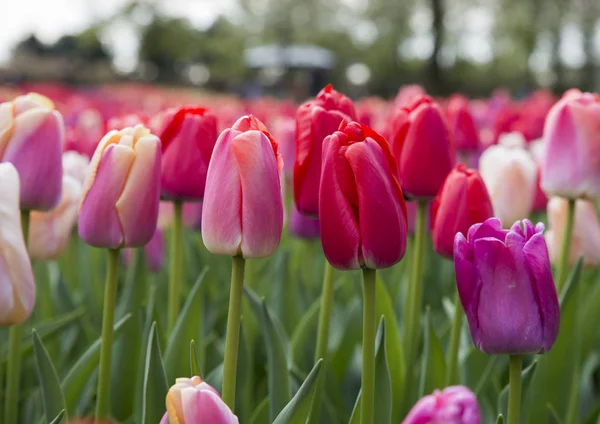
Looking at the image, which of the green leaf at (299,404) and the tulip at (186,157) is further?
the tulip at (186,157)

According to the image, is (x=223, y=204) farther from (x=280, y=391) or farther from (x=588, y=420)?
(x=588, y=420)

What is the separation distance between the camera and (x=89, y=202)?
43.6 inches

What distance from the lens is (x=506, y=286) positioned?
886mm

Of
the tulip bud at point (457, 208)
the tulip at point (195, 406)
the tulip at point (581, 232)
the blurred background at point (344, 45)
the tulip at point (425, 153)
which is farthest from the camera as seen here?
the blurred background at point (344, 45)

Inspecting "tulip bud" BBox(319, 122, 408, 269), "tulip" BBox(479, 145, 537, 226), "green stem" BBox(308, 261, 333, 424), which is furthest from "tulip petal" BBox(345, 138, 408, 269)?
"tulip" BBox(479, 145, 537, 226)

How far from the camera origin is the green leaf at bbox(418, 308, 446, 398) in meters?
1.37

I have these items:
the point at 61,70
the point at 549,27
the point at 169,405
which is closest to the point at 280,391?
the point at 169,405

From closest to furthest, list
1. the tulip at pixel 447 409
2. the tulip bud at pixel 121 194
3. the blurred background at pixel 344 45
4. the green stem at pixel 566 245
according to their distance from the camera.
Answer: the tulip at pixel 447 409 → the tulip bud at pixel 121 194 → the green stem at pixel 566 245 → the blurred background at pixel 344 45

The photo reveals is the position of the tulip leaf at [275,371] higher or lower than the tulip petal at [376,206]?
lower

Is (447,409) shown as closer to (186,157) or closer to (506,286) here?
(506,286)

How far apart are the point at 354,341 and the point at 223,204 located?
0.99 meters

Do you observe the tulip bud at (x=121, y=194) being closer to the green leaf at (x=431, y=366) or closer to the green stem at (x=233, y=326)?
the green stem at (x=233, y=326)

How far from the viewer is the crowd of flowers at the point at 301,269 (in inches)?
35.2

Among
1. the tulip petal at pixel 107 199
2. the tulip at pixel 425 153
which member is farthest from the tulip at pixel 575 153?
the tulip petal at pixel 107 199
